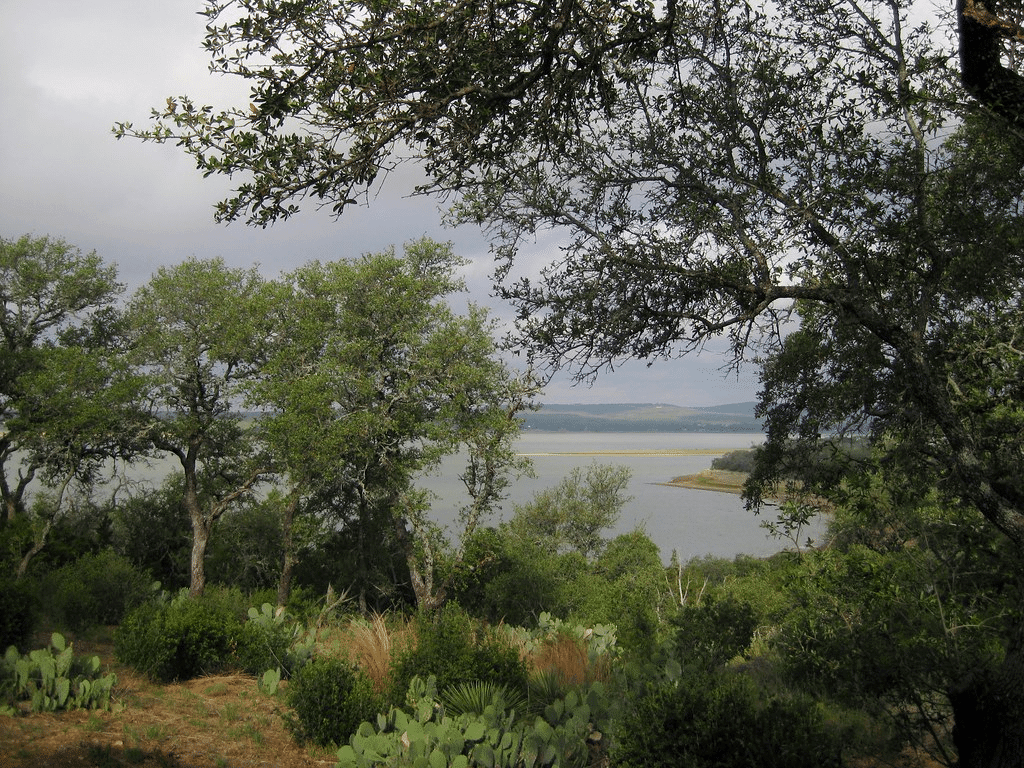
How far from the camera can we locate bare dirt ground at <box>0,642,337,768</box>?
203 inches

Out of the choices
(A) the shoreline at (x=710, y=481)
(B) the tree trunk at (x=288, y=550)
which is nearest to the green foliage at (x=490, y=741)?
(B) the tree trunk at (x=288, y=550)

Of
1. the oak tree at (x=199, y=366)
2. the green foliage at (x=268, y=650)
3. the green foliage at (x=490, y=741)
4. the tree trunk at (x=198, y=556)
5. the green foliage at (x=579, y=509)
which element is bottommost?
the green foliage at (x=579, y=509)

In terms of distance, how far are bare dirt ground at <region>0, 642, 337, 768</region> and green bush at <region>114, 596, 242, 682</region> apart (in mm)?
367

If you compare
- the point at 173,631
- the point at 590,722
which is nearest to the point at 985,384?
the point at 590,722

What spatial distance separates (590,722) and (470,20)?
5153mm

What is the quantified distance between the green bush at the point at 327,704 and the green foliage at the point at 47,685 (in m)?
1.85

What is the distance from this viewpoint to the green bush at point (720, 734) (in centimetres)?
391

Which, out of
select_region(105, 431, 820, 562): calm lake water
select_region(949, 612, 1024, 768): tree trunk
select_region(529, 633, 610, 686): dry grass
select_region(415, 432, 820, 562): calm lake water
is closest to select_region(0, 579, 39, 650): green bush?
select_region(529, 633, 610, 686): dry grass

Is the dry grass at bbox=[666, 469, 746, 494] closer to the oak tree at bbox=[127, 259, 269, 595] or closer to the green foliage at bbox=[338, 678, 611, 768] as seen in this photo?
the oak tree at bbox=[127, 259, 269, 595]

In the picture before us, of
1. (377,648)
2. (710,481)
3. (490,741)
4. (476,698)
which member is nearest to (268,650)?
(377,648)

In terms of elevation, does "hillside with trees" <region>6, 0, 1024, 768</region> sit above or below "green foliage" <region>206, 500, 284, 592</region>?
above

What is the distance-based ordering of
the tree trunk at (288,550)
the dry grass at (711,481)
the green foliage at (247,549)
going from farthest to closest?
1. the dry grass at (711,481)
2. the green foliage at (247,549)
3. the tree trunk at (288,550)

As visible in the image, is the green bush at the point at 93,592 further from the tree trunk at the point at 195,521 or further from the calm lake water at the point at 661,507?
the calm lake water at the point at 661,507

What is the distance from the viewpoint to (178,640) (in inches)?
323
